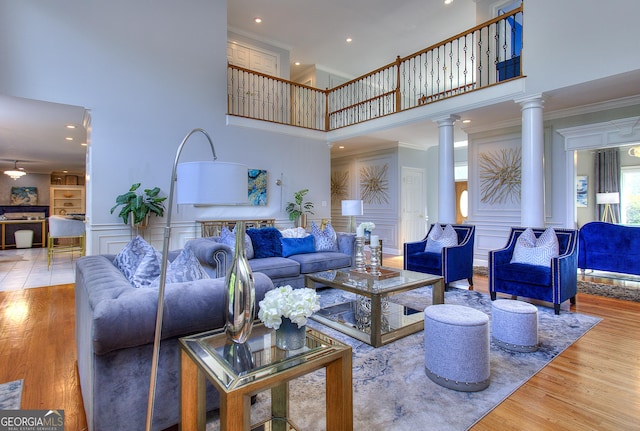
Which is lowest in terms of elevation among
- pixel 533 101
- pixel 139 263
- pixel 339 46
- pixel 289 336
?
pixel 289 336

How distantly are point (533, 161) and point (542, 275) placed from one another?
6.18ft

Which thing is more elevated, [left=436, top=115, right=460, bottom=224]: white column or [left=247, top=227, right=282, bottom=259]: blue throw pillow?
[left=436, top=115, right=460, bottom=224]: white column

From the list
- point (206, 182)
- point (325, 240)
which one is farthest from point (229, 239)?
point (206, 182)

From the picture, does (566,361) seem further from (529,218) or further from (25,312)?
(25,312)

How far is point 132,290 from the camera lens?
1.61 meters

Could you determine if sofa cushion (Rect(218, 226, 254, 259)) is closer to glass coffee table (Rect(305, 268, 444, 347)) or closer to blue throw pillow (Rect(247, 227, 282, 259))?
blue throw pillow (Rect(247, 227, 282, 259))

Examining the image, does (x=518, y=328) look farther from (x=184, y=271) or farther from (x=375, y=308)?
(x=184, y=271)

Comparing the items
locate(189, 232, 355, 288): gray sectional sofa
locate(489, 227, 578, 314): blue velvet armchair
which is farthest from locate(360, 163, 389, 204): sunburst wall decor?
locate(489, 227, 578, 314): blue velvet armchair

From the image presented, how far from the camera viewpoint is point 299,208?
7.07m

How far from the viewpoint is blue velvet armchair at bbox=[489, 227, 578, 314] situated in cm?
336

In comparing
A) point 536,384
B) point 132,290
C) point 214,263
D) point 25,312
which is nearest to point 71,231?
point 25,312

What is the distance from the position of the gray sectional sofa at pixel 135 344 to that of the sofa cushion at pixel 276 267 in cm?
202

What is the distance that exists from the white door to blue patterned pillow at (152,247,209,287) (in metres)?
6.64

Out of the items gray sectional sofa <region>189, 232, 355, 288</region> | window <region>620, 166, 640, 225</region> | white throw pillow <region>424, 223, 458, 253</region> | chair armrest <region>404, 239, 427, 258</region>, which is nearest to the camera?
gray sectional sofa <region>189, 232, 355, 288</region>
